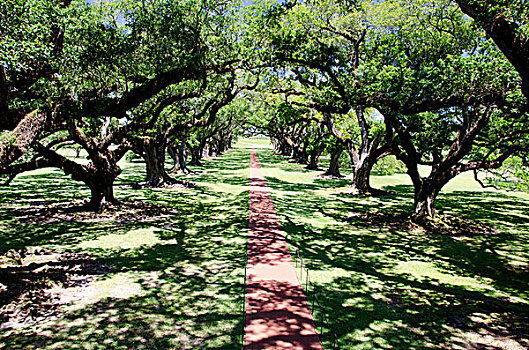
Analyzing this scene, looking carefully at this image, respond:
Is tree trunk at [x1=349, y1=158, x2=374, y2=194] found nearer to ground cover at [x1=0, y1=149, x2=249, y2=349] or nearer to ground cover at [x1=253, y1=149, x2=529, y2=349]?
ground cover at [x1=253, y1=149, x2=529, y2=349]

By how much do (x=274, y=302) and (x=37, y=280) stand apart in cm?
535

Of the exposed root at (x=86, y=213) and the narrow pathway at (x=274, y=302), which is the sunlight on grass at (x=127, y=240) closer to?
the exposed root at (x=86, y=213)

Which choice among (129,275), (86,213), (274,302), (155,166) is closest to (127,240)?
(129,275)

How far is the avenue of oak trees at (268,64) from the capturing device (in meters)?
6.82

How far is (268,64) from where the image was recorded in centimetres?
1339

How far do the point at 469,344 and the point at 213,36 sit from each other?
11.5 m

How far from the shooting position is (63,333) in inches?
209

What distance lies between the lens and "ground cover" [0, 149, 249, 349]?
5.32 m

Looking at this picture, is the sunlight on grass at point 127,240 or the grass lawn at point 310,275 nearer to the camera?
the grass lawn at point 310,275

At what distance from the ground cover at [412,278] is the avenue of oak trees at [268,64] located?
9.26 feet

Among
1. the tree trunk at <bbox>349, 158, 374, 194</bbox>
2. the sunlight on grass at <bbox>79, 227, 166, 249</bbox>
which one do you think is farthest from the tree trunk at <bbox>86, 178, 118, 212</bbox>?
the tree trunk at <bbox>349, 158, 374, 194</bbox>

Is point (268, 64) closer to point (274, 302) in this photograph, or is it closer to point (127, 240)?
point (127, 240)

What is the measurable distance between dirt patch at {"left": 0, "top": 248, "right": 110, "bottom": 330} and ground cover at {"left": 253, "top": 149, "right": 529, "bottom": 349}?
17.2 ft

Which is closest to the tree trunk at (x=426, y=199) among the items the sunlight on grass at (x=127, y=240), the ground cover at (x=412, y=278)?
the ground cover at (x=412, y=278)
